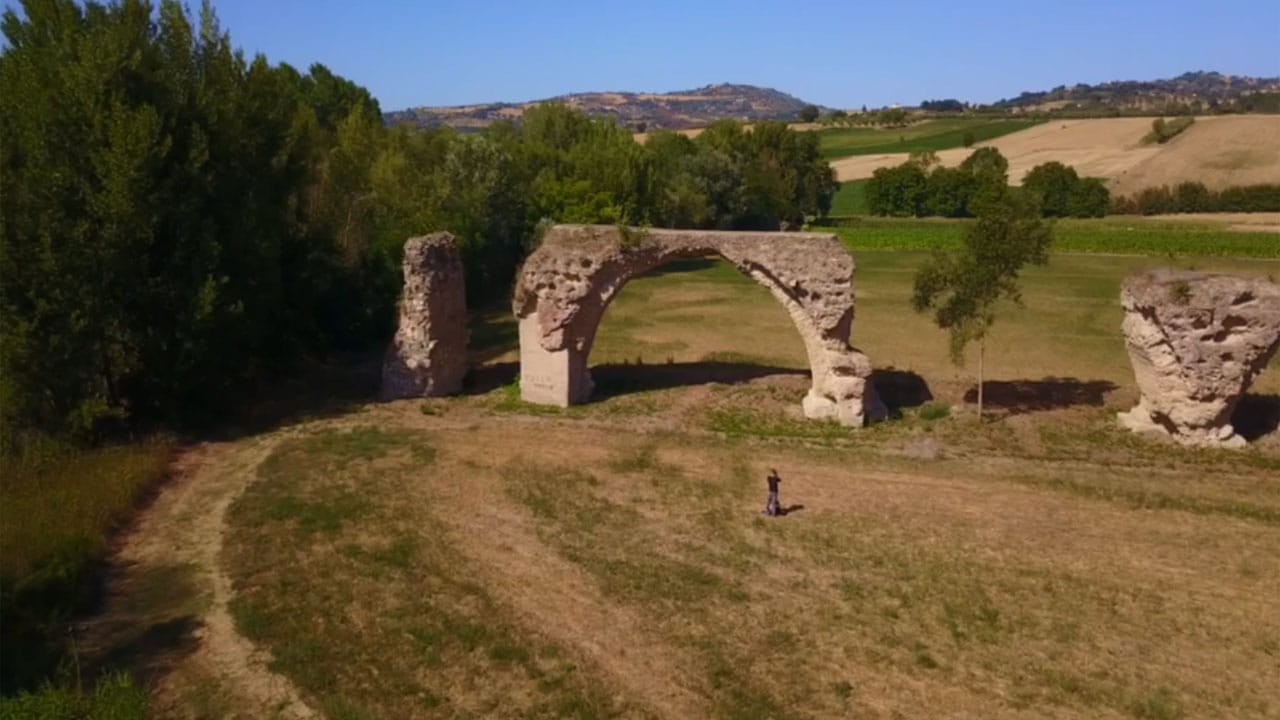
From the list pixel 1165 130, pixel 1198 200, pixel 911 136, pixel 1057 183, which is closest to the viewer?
pixel 1198 200

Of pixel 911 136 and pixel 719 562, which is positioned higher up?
pixel 911 136

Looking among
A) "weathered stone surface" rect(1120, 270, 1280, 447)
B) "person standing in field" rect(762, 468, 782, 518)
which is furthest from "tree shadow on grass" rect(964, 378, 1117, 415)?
"person standing in field" rect(762, 468, 782, 518)

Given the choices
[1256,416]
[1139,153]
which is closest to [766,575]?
[1256,416]

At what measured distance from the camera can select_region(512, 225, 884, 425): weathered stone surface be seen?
2111cm

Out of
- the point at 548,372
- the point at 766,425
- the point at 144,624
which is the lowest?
the point at 144,624

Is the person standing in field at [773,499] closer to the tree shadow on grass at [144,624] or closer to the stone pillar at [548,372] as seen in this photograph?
the stone pillar at [548,372]

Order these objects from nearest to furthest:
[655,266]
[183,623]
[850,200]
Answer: [183,623], [655,266], [850,200]

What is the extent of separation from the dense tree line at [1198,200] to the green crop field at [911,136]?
115ft

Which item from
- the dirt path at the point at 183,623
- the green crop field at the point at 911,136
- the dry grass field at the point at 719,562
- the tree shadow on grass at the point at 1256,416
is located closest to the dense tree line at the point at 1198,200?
the green crop field at the point at 911,136

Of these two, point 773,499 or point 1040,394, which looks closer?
point 773,499

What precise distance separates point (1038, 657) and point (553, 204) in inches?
1404

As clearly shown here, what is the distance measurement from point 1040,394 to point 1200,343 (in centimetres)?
498

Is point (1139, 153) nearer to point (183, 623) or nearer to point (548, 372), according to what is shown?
point (548, 372)

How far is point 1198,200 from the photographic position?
71.8 metres
